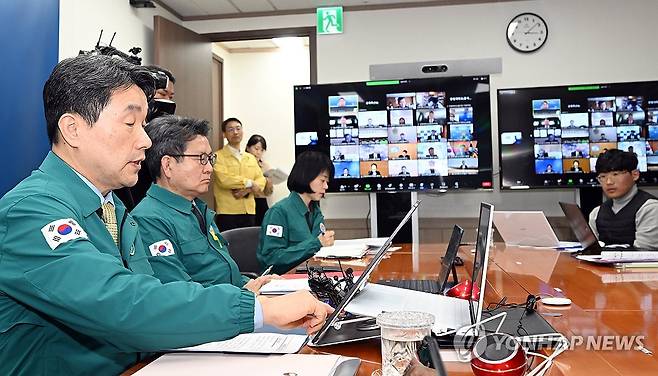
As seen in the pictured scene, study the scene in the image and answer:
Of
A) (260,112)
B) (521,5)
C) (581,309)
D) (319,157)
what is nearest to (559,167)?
(521,5)

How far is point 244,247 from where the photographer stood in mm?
2865

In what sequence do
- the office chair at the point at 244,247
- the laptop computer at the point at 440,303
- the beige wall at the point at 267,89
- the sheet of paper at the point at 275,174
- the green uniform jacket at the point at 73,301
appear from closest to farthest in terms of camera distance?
the green uniform jacket at the point at 73,301, the laptop computer at the point at 440,303, the office chair at the point at 244,247, the sheet of paper at the point at 275,174, the beige wall at the point at 267,89

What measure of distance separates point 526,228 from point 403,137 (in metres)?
1.75

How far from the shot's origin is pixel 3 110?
9.32 ft

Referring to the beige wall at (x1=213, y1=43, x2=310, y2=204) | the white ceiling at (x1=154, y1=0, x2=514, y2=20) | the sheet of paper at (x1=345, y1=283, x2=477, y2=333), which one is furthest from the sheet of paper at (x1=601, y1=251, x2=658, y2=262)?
the beige wall at (x1=213, y1=43, x2=310, y2=204)

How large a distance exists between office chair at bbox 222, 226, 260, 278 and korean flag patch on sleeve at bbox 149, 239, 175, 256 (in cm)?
104

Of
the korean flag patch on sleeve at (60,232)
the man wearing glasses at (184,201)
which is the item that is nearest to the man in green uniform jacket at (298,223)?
the man wearing glasses at (184,201)

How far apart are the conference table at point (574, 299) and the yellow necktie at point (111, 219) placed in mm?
343

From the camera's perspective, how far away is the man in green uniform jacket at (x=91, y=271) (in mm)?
923

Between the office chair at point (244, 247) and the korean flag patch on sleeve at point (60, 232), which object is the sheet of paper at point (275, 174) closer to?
the office chair at point (244, 247)

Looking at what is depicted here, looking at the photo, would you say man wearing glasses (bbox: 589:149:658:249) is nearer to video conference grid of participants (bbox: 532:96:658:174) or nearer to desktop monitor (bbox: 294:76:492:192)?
video conference grid of participants (bbox: 532:96:658:174)

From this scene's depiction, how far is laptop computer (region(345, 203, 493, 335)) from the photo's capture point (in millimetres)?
1173

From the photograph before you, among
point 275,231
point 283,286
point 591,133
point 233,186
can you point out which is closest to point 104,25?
point 233,186

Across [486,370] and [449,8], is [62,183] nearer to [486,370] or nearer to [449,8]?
[486,370]
